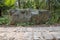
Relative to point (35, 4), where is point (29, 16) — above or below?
below

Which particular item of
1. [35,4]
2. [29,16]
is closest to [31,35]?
[29,16]

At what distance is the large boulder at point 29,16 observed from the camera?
29.6 feet

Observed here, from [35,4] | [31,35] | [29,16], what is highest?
[31,35]

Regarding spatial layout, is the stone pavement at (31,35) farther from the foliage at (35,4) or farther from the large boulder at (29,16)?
the foliage at (35,4)

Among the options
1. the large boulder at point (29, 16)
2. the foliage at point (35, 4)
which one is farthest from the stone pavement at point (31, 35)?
the foliage at point (35, 4)

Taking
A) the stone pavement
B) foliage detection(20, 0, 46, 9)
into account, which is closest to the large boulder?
foliage detection(20, 0, 46, 9)

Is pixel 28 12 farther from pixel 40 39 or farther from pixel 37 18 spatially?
pixel 40 39

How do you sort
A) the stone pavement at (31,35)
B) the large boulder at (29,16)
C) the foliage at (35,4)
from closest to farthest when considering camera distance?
the stone pavement at (31,35)
the large boulder at (29,16)
the foliage at (35,4)

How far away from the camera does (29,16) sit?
358 inches

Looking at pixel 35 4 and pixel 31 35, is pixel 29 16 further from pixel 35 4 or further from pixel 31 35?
pixel 31 35

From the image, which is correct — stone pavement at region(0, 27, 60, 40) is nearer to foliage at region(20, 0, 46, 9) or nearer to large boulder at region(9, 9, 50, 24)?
large boulder at region(9, 9, 50, 24)

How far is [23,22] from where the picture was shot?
8.95 meters

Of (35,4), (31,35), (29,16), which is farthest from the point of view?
(35,4)

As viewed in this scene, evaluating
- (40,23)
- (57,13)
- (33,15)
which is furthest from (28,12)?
(57,13)
